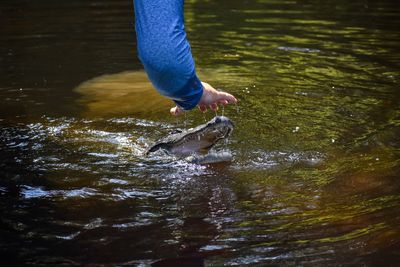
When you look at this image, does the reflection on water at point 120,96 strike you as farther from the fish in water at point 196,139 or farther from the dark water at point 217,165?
the fish in water at point 196,139

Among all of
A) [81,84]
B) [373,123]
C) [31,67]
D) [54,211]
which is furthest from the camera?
[31,67]

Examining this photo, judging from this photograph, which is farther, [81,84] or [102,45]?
[102,45]

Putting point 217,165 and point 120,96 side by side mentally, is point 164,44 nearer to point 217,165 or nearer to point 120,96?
point 217,165

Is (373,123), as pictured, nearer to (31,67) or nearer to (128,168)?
(128,168)

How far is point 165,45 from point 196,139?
6.61ft

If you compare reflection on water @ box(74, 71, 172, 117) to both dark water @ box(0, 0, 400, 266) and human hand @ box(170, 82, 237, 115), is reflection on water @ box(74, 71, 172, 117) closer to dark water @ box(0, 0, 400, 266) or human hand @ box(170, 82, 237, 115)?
dark water @ box(0, 0, 400, 266)

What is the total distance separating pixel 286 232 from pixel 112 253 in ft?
3.27

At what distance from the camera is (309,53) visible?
8656 mm

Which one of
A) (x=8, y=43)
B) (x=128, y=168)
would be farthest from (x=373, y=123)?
(x=8, y=43)

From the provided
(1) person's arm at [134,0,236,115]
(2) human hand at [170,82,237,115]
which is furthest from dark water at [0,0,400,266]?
(1) person's arm at [134,0,236,115]

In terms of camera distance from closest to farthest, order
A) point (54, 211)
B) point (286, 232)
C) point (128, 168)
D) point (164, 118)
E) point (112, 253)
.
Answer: point (112, 253) < point (286, 232) < point (54, 211) < point (128, 168) < point (164, 118)

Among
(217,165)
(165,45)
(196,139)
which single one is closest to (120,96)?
(196,139)

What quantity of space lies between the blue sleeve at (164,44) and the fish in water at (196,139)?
65.1 inches

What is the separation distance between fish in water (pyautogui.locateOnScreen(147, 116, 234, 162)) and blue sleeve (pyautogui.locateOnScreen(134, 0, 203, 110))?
5.43 feet
